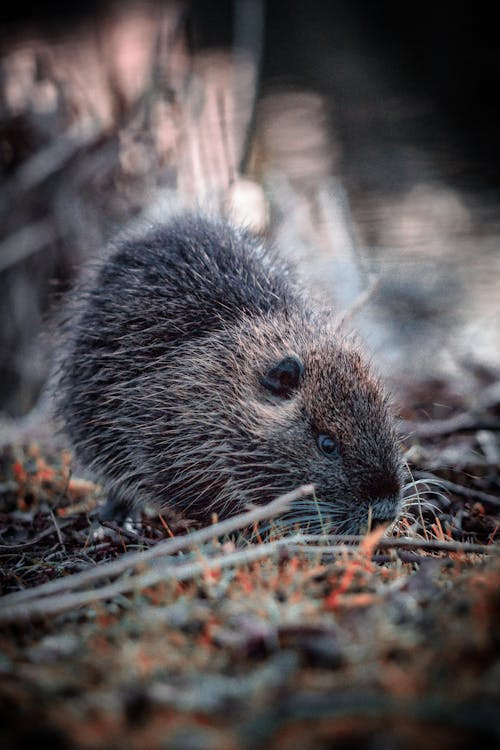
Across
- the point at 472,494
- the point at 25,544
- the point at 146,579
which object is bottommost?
the point at 472,494

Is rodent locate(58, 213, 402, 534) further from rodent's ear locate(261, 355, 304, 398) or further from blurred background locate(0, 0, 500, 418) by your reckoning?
blurred background locate(0, 0, 500, 418)

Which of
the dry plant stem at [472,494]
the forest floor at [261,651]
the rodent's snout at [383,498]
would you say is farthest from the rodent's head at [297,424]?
the dry plant stem at [472,494]

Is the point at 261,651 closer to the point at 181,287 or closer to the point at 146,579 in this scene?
the point at 146,579

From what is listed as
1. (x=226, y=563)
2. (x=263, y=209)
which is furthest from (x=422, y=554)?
(x=263, y=209)

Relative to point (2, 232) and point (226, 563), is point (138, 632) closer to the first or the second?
point (226, 563)

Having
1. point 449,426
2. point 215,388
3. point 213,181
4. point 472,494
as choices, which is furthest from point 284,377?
point 213,181

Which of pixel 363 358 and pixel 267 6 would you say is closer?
pixel 363 358

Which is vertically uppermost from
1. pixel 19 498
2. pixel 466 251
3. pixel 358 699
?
pixel 358 699
